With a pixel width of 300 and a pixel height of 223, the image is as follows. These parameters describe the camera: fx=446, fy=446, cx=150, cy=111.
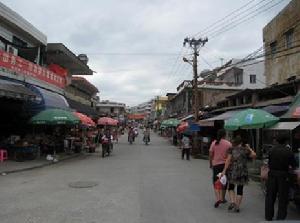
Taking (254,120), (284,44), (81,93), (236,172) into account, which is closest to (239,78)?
(81,93)

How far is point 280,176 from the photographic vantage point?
8.82 metres

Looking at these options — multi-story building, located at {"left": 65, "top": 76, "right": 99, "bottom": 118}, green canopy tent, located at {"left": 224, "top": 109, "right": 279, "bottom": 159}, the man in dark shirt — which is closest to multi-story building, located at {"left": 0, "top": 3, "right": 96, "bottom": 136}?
multi-story building, located at {"left": 65, "top": 76, "right": 99, "bottom": 118}

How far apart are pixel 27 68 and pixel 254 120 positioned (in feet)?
51.3

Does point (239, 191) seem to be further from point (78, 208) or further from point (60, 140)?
point (60, 140)

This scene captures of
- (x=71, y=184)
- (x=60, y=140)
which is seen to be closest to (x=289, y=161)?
(x=71, y=184)

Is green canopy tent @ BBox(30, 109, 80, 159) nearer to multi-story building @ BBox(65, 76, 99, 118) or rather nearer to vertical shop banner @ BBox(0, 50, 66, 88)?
vertical shop banner @ BBox(0, 50, 66, 88)

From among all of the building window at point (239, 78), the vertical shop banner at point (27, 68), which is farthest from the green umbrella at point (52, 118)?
the building window at point (239, 78)

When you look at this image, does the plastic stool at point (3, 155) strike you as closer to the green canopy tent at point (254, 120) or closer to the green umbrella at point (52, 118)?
the green umbrella at point (52, 118)

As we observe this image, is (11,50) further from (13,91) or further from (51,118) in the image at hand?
(13,91)

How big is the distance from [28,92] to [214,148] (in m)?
14.4

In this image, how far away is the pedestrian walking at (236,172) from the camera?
9852mm

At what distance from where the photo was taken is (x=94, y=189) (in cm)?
1314

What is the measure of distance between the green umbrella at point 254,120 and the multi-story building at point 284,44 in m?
7.53

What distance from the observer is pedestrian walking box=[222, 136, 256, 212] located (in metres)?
9.85
